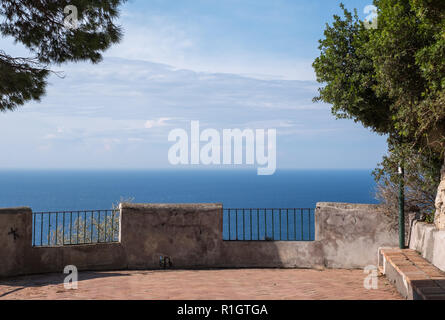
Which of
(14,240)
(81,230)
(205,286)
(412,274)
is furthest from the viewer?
(81,230)

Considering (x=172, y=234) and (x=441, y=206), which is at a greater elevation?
(x=441, y=206)

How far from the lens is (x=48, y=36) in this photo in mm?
9586

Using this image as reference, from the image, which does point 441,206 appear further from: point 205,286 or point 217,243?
point 217,243

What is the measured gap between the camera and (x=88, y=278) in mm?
9008

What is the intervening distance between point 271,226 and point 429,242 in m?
32.5

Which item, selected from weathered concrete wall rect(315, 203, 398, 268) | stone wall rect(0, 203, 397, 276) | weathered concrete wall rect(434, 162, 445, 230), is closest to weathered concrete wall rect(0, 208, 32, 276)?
stone wall rect(0, 203, 397, 276)

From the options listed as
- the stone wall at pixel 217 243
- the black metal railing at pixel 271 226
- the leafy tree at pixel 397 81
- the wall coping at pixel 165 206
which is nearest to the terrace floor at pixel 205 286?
the stone wall at pixel 217 243

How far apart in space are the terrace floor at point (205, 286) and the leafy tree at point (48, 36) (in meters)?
4.04

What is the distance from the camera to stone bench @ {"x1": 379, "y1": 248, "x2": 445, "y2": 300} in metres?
6.14

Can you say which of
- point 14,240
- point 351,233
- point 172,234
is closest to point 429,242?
point 351,233

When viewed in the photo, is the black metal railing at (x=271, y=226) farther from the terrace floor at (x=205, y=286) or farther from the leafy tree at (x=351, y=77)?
the leafy tree at (x=351, y=77)

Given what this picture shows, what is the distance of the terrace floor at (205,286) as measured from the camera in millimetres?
7449

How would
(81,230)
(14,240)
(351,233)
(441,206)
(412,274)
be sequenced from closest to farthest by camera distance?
(412,274)
(441,206)
(14,240)
(351,233)
(81,230)

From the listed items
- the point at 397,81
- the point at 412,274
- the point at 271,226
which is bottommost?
the point at 271,226
